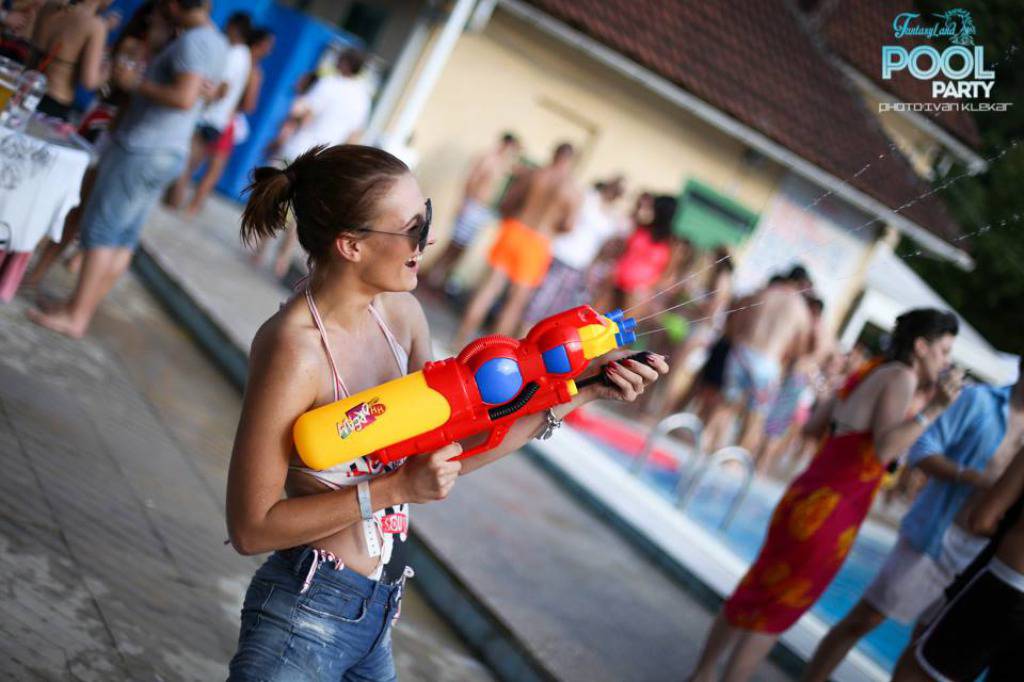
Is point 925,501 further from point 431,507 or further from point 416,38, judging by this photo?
point 416,38

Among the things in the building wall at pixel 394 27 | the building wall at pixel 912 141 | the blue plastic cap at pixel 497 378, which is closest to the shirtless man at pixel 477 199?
the building wall at pixel 394 27

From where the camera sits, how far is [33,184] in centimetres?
464

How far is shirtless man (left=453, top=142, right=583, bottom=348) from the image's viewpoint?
8.84 metres

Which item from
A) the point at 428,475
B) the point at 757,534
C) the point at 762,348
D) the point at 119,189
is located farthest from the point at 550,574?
the point at 757,534

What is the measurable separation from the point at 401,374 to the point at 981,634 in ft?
7.49

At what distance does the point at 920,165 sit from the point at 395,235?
2783mm

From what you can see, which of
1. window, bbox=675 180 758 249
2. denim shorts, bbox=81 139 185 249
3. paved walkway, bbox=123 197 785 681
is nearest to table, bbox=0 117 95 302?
denim shorts, bbox=81 139 185 249

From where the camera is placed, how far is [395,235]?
2062 millimetres

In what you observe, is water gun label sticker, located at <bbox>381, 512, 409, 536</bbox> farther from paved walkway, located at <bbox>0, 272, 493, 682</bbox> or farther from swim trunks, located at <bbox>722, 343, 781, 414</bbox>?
swim trunks, located at <bbox>722, 343, 781, 414</bbox>

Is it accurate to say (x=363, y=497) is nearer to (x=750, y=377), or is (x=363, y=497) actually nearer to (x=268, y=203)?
(x=268, y=203)

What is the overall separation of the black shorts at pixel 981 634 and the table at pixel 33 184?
13.9 feet

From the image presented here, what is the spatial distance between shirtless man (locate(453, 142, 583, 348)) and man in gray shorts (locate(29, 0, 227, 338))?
3.79m

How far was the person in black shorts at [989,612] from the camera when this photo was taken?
327cm

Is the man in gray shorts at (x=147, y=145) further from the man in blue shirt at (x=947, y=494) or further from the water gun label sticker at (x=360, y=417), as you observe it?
the man in blue shirt at (x=947, y=494)
